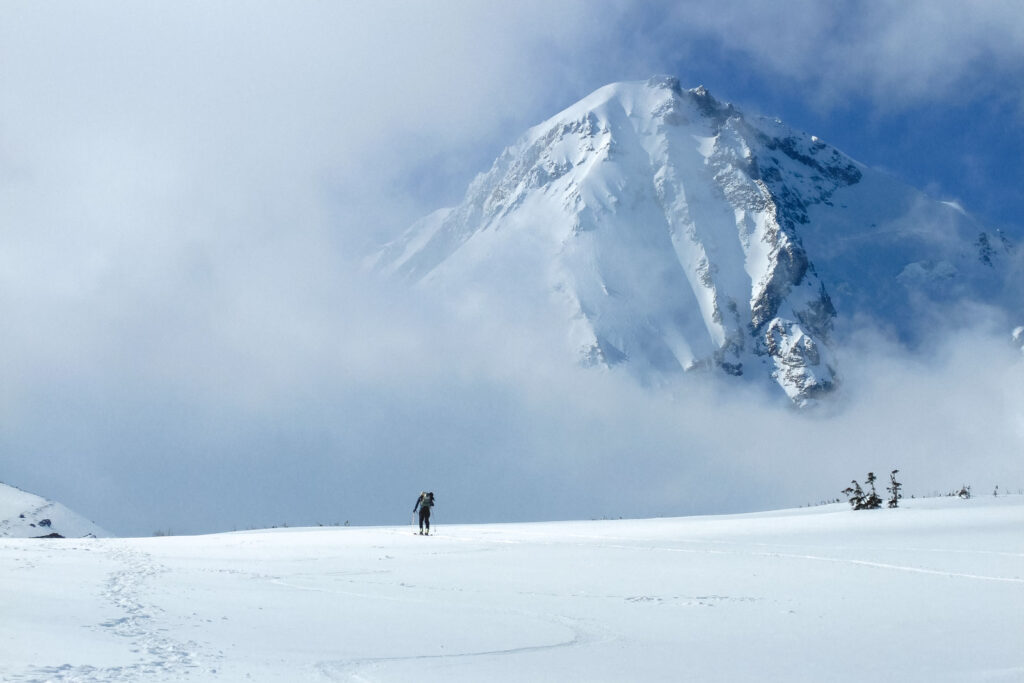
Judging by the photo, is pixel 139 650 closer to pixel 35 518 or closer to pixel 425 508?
pixel 425 508

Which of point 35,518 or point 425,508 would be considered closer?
point 425,508

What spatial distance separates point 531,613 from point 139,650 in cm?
475

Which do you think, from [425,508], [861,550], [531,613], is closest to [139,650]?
[531,613]

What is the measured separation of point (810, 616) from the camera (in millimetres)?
10539

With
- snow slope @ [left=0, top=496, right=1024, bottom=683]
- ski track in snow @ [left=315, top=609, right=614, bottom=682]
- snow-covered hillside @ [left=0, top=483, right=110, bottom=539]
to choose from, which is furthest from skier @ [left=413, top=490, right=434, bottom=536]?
snow-covered hillside @ [left=0, top=483, right=110, bottom=539]

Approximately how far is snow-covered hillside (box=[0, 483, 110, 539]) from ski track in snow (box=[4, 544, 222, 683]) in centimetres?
6528

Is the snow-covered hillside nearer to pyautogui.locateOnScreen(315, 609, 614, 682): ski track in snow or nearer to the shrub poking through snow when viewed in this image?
the shrub poking through snow

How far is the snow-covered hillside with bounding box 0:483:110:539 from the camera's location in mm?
69500

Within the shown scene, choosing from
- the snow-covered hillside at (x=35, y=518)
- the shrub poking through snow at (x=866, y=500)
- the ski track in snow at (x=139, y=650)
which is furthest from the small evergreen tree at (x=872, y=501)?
the snow-covered hillside at (x=35, y=518)

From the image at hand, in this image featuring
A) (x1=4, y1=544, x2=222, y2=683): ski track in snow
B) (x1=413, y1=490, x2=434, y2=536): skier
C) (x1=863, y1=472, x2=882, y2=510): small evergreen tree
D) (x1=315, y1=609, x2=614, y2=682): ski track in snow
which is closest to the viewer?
(x1=4, y1=544, x2=222, y2=683): ski track in snow

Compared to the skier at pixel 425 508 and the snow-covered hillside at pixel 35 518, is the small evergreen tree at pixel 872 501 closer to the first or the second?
the skier at pixel 425 508

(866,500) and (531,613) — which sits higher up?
(866,500)

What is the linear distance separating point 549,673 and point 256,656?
2.67 meters

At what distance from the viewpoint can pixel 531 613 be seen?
10805 mm
